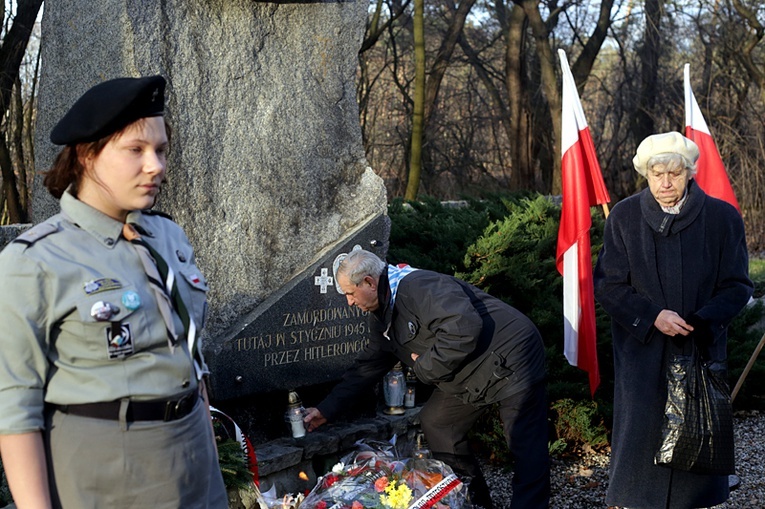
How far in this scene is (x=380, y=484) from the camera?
3861 mm

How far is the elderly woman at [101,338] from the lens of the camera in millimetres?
1792

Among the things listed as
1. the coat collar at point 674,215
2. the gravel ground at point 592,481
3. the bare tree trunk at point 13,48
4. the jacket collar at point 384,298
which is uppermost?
the bare tree trunk at point 13,48

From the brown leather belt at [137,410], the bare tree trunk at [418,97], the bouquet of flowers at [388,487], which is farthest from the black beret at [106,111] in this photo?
the bare tree trunk at [418,97]

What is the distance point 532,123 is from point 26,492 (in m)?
15.0

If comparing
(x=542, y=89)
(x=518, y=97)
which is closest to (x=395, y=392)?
(x=518, y=97)

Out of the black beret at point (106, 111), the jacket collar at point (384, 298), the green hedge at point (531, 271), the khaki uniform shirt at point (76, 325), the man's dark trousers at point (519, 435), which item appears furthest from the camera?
the green hedge at point (531, 271)

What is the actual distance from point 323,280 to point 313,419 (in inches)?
26.9

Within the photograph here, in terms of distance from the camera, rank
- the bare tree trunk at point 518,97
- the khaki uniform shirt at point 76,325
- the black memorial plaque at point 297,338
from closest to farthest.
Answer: the khaki uniform shirt at point 76,325 < the black memorial plaque at point 297,338 < the bare tree trunk at point 518,97

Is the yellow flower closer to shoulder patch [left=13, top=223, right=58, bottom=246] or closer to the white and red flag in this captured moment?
the white and red flag

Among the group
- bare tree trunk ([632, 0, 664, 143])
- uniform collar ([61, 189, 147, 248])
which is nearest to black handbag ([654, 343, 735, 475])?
uniform collar ([61, 189, 147, 248])

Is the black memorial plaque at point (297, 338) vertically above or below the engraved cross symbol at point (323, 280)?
below

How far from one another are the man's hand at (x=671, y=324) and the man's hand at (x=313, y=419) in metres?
1.57

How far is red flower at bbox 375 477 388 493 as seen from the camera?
3845 mm

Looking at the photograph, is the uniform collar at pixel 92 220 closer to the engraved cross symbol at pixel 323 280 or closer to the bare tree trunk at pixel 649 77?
the engraved cross symbol at pixel 323 280
